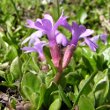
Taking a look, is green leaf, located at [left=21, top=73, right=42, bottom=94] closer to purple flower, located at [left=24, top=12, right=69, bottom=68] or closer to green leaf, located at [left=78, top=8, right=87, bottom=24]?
purple flower, located at [left=24, top=12, right=69, bottom=68]

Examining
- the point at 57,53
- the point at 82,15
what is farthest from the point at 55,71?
the point at 82,15

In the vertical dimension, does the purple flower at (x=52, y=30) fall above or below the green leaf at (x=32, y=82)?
above

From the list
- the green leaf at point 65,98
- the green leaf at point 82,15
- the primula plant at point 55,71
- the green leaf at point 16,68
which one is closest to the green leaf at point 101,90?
the primula plant at point 55,71

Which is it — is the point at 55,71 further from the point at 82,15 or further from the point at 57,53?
the point at 82,15

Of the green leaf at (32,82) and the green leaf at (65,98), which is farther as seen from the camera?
the green leaf at (32,82)

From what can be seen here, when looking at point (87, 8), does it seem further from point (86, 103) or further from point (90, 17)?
point (86, 103)

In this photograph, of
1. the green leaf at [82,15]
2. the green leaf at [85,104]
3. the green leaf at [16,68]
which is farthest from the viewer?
the green leaf at [82,15]

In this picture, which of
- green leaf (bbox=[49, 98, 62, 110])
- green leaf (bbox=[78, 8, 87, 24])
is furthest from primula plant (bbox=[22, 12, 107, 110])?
green leaf (bbox=[78, 8, 87, 24])

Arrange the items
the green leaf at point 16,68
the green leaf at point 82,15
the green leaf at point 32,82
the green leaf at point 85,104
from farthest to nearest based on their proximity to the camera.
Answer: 1. the green leaf at point 82,15
2. the green leaf at point 16,68
3. the green leaf at point 32,82
4. the green leaf at point 85,104

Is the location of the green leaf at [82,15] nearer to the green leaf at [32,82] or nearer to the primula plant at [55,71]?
the primula plant at [55,71]

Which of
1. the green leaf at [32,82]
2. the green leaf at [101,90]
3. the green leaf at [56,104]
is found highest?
the green leaf at [32,82]

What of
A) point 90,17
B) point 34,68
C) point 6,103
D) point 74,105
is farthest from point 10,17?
point 74,105
